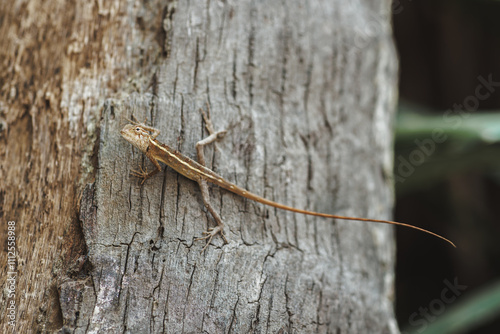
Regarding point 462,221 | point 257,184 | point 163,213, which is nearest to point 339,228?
point 257,184

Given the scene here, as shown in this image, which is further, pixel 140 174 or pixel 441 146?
pixel 441 146

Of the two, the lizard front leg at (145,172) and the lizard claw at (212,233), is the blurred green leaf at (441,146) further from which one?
the lizard front leg at (145,172)

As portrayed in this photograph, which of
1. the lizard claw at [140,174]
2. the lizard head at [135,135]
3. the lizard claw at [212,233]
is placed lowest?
the lizard claw at [212,233]

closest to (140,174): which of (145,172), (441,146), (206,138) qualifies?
(145,172)

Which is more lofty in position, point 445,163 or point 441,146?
point 441,146

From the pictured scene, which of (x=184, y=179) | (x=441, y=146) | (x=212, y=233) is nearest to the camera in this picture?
(x=212, y=233)

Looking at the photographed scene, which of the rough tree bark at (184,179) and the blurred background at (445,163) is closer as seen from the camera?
the rough tree bark at (184,179)

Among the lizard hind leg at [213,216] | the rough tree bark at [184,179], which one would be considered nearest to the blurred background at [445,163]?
the rough tree bark at [184,179]

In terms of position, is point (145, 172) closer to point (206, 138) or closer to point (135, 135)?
point (135, 135)
